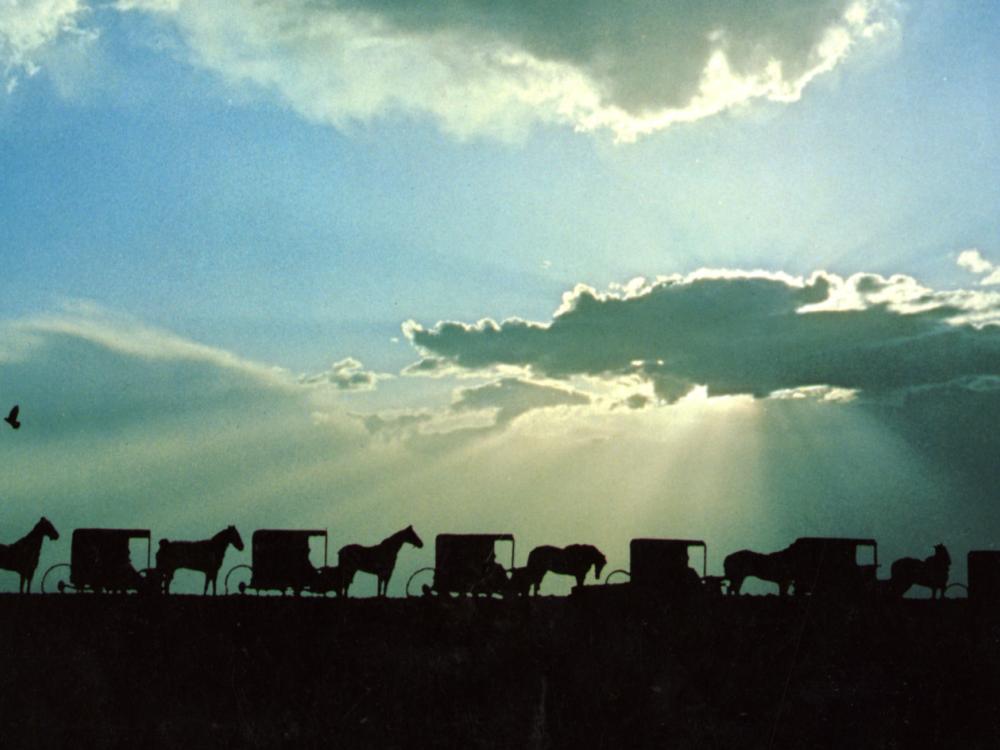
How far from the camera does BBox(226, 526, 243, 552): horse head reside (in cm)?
3400

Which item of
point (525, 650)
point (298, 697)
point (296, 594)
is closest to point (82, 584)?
point (296, 594)

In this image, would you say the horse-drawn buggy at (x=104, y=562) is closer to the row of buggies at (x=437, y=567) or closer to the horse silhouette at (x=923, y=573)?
the row of buggies at (x=437, y=567)

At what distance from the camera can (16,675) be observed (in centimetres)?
2359

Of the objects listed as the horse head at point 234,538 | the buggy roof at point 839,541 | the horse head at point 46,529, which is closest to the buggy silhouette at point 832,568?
the buggy roof at point 839,541

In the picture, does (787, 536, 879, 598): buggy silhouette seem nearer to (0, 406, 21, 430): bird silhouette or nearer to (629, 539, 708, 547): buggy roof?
(629, 539, 708, 547): buggy roof

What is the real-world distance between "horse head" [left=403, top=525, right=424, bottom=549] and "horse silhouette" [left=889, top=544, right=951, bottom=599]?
50.7ft

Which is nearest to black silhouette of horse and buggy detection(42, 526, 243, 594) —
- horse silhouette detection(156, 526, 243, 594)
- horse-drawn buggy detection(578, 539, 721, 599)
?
horse silhouette detection(156, 526, 243, 594)

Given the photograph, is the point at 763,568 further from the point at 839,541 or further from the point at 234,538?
the point at 234,538

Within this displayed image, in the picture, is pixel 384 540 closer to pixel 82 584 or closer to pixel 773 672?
pixel 82 584

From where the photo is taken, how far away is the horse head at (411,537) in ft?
112

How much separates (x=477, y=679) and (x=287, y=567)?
11733 millimetres

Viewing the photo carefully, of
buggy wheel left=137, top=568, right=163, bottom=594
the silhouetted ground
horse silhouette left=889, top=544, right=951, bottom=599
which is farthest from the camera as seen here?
horse silhouette left=889, top=544, right=951, bottom=599

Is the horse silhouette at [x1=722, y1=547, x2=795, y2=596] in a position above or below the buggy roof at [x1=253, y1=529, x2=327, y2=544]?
below

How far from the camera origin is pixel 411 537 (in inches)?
1350
